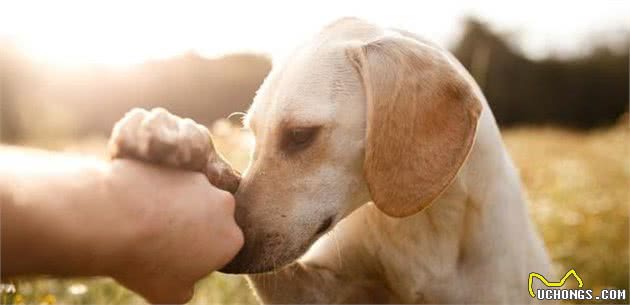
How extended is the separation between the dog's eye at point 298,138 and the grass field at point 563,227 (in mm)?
818

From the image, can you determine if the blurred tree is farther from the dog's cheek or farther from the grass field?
the dog's cheek

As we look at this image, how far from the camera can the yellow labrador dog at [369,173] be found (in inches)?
97.3

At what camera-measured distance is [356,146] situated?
2531 mm

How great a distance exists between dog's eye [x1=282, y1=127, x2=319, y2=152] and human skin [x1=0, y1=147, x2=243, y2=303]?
431 mm

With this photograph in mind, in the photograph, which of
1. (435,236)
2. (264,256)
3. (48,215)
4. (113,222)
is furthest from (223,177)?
(435,236)

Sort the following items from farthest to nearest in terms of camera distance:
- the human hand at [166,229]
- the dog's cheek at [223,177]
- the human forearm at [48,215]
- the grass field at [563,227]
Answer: the grass field at [563,227], the dog's cheek at [223,177], the human hand at [166,229], the human forearm at [48,215]

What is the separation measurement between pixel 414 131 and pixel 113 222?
3.33 feet

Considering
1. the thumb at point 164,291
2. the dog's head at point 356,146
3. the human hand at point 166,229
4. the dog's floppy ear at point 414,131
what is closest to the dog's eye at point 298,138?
the dog's head at point 356,146

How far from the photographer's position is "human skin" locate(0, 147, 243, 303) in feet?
5.72

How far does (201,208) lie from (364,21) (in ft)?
3.81

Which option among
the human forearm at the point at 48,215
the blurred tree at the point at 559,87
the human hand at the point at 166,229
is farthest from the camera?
the blurred tree at the point at 559,87

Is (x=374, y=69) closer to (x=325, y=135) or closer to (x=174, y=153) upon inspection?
(x=325, y=135)

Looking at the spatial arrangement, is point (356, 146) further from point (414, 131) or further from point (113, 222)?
point (113, 222)

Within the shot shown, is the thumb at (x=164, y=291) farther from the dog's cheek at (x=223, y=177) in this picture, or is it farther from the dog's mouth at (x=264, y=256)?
the dog's cheek at (x=223, y=177)
